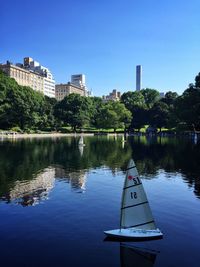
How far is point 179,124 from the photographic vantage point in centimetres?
14888

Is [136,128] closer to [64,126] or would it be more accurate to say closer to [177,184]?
[64,126]

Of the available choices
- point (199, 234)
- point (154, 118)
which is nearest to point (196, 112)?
point (154, 118)

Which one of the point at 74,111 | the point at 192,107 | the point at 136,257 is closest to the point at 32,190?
the point at 136,257

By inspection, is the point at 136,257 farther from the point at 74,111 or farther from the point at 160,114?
the point at 74,111

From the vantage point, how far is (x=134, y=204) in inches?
663

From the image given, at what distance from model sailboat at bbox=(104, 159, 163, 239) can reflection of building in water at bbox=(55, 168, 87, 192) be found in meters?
13.8

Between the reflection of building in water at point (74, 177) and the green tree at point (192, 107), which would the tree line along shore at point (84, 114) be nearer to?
the green tree at point (192, 107)

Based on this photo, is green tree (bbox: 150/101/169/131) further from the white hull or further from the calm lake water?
the white hull

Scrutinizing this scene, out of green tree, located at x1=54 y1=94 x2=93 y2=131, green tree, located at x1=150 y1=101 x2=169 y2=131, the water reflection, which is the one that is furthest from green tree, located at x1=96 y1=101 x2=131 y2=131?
the water reflection

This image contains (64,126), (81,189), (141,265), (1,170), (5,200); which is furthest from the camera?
(64,126)

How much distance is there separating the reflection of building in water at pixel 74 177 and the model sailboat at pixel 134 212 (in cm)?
1383

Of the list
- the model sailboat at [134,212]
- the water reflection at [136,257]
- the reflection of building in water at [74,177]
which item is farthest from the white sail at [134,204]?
the reflection of building in water at [74,177]

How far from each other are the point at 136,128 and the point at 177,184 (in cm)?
16473

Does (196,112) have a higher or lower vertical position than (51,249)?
higher
